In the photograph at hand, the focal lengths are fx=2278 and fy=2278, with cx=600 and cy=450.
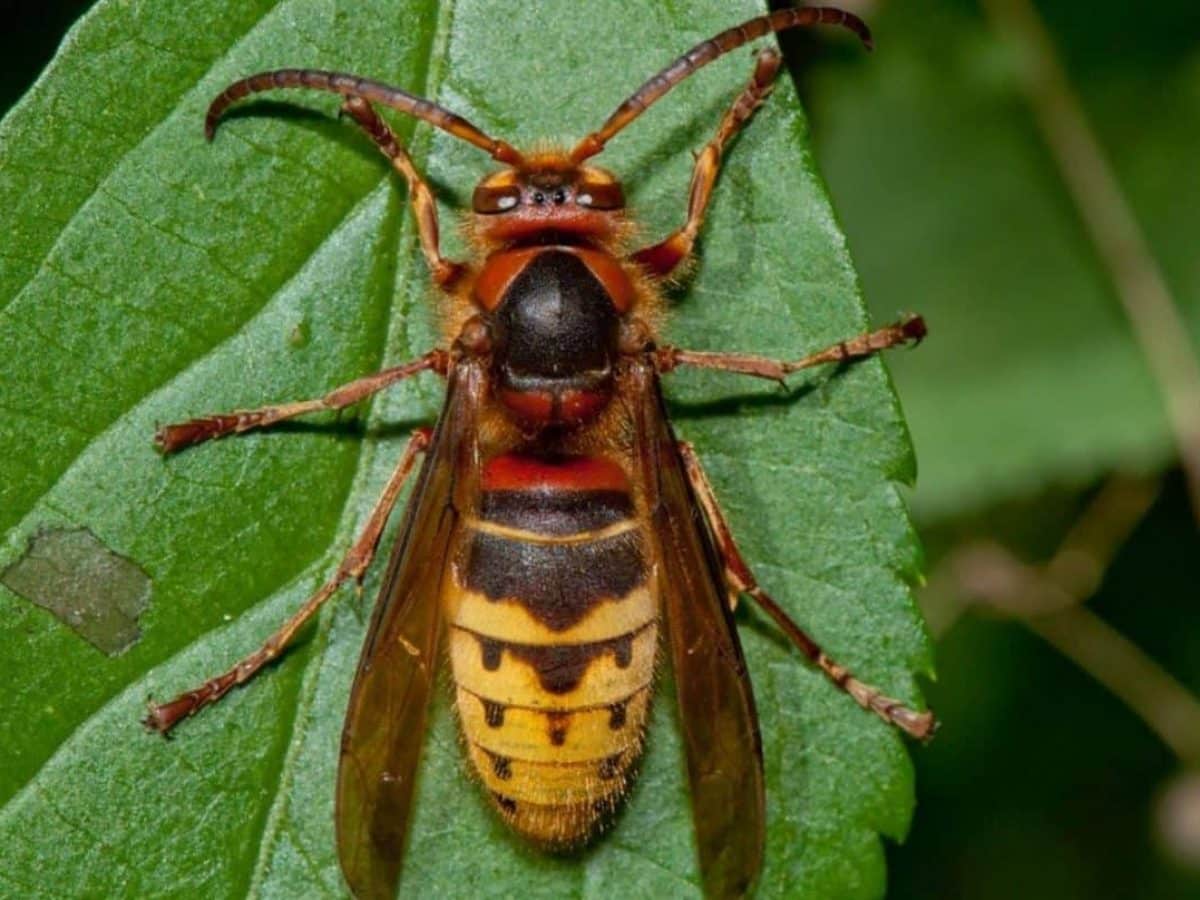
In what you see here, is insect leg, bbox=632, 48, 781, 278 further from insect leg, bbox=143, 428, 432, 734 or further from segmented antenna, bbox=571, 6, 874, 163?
insect leg, bbox=143, 428, 432, 734

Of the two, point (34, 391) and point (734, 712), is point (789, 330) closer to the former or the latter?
point (734, 712)

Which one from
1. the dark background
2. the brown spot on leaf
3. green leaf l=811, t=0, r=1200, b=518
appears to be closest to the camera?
the brown spot on leaf

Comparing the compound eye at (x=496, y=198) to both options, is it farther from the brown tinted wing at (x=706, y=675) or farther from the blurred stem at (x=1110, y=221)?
the blurred stem at (x=1110, y=221)

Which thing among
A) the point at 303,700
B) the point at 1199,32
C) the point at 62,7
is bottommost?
Answer: the point at 303,700

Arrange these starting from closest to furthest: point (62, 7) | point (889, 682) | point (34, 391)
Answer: point (34, 391)
point (889, 682)
point (62, 7)

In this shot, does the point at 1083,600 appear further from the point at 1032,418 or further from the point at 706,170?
the point at 706,170

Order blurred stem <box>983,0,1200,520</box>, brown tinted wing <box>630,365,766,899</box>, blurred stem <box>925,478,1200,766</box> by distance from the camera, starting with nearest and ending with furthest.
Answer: brown tinted wing <box>630,365,766,899</box>, blurred stem <box>983,0,1200,520</box>, blurred stem <box>925,478,1200,766</box>

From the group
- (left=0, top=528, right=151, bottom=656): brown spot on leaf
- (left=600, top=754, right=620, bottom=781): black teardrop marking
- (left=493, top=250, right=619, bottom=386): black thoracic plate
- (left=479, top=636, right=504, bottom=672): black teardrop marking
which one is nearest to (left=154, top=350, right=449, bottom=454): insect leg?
(left=493, top=250, right=619, bottom=386): black thoracic plate

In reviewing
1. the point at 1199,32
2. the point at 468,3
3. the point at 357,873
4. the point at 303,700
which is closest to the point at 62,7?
the point at 468,3
